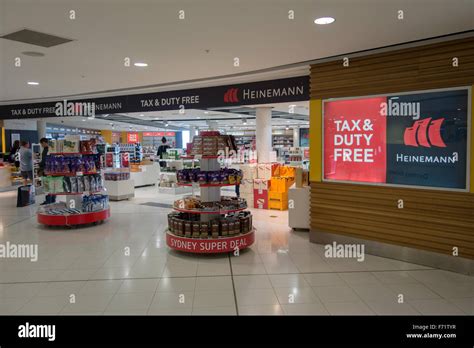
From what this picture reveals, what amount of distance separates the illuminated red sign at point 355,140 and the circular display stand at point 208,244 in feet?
6.23

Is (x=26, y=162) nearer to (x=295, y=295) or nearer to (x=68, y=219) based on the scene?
(x=68, y=219)

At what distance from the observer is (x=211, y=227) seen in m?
5.62

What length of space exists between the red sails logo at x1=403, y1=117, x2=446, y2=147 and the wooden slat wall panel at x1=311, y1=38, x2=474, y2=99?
1.60ft

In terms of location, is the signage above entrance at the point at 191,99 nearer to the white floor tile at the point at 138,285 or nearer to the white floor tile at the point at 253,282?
the white floor tile at the point at 253,282

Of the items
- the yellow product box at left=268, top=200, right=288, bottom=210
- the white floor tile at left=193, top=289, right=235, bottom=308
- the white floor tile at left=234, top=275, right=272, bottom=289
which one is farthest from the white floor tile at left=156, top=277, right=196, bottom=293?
the yellow product box at left=268, top=200, right=288, bottom=210

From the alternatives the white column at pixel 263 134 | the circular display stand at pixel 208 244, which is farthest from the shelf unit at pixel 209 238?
the white column at pixel 263 134

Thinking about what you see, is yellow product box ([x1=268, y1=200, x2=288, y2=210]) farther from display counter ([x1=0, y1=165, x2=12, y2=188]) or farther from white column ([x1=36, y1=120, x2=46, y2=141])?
white column ([x1=36, y1=120, x2=46, y2=141])

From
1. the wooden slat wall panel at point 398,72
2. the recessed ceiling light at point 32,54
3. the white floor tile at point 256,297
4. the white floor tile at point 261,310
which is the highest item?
the recessed ceiling light at point 32,54

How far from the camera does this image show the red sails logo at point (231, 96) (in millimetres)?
8195

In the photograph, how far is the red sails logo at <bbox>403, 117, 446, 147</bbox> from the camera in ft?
16.7

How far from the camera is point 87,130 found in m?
28.0

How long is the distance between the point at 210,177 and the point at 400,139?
2.86 metres

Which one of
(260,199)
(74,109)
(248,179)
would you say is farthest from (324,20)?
(74,109)

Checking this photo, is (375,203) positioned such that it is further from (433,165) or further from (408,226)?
(433,165)
